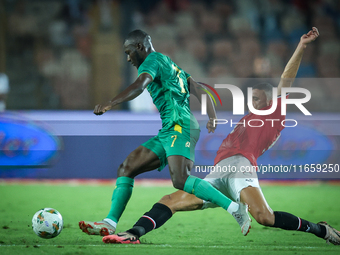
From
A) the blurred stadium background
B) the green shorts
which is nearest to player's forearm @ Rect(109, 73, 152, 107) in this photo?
the green shorts

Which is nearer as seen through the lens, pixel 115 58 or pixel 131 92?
pixel 131 92

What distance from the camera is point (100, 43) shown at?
8.97 metres

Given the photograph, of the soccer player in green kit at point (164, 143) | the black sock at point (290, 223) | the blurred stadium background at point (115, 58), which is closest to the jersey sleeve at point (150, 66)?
the soccer player in green kit at point (164, 143)

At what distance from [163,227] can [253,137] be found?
4.35 ft

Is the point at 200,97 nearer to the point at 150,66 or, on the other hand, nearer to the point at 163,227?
the point at 150,66

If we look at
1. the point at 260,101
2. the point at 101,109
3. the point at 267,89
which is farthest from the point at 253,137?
the point at 101,109

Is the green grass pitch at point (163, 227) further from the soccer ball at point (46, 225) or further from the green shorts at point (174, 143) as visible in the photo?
the green shorts at point (174, 143)

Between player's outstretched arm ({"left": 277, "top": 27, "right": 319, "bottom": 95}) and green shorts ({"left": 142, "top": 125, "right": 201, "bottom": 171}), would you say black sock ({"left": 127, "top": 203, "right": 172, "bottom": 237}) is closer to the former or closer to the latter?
green shorts ({"left": 142, "top": 125, "right": 201, "bottom": 171})

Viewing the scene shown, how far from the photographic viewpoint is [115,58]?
8820 millimetres

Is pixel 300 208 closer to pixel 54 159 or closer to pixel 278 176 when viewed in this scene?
pixel 278 176

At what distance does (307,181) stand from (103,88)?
13.4 ft

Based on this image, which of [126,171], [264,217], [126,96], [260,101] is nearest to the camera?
[126,96]

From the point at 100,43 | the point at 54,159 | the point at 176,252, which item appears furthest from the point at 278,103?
the point at 100,43

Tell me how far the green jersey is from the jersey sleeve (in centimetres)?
3
